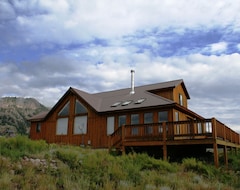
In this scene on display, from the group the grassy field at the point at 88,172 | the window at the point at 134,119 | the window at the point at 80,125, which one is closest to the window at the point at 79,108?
the window at the point at 80,125

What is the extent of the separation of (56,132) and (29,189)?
16.0m

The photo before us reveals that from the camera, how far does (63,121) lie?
23594mm

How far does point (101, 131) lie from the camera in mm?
21328

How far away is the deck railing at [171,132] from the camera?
553 inches

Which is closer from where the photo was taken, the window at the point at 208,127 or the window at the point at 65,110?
the window at the point at 208,127

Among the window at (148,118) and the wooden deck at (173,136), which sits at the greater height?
the window at (148,118)

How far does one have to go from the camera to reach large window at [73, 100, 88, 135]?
73.1ft

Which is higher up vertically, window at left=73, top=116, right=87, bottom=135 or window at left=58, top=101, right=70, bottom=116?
window at left=58, top=101, right=70, bottom=116

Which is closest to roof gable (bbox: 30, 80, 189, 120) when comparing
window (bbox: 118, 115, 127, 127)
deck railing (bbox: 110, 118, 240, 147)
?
window (bbox: 118, 115, 127, 127)

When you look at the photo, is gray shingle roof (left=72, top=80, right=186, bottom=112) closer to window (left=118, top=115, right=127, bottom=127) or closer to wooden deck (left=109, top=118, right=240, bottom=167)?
window (left=118, top=115, right=127, bottom=127)

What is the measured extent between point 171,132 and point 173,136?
292 millimetres

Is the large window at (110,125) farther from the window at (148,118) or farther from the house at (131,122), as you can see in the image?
the window at (148,118)

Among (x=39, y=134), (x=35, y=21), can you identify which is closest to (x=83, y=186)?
(x=35, y=21)

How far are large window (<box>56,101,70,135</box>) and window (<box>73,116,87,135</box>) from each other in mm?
1012
